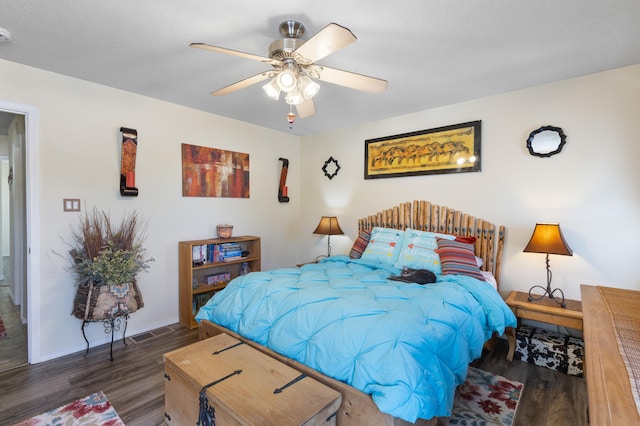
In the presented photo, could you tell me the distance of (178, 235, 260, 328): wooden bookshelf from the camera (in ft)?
11.0

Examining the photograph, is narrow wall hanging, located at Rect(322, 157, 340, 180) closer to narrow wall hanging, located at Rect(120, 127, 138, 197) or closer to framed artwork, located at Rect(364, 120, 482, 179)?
framed artwork, located at Rect(364, 120, 482, 179)

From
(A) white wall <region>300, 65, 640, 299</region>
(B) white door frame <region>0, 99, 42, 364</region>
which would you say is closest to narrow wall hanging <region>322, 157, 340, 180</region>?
(A) white wall <region>300, 65, 640, 299</region>

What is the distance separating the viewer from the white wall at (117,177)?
8.64 feet

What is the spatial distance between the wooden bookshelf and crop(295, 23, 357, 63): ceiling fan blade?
2423mm

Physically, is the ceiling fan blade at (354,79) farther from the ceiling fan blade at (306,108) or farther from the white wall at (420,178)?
the white wall at (420,178)

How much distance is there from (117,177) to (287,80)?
7.23ft

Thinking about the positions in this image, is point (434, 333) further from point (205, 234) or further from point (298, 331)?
point (205, 234)

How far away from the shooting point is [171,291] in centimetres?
344

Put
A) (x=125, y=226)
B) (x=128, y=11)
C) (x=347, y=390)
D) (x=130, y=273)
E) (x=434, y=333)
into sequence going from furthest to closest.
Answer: (x=125, y=226) → (x=130, y=273) → (x=128, y=11) → (x=434, y=333) → (x=347, y=390)

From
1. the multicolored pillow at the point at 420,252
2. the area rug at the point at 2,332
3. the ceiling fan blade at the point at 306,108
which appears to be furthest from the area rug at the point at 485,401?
the area rug at the point at 2,332

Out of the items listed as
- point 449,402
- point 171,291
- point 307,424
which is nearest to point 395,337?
point 449,402

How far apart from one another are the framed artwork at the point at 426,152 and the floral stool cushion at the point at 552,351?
1.64 metres

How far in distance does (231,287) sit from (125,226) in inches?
56.8

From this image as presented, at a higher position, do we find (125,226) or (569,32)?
(569,32)
